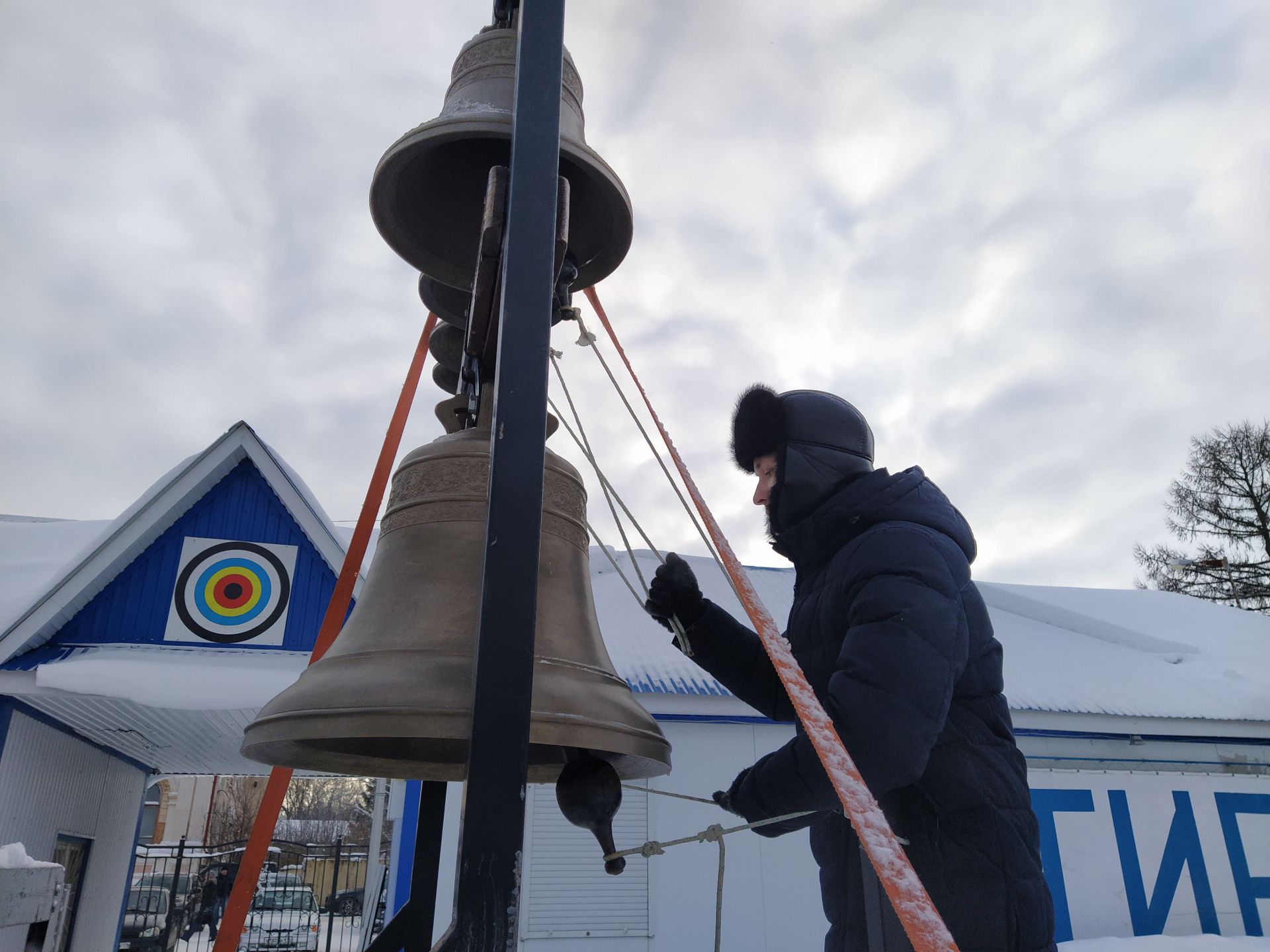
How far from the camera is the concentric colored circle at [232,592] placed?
24.2 feet

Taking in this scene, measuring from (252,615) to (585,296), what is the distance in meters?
6.24

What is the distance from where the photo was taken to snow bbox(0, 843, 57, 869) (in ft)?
5.74

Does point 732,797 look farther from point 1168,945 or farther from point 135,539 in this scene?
point 1168,945

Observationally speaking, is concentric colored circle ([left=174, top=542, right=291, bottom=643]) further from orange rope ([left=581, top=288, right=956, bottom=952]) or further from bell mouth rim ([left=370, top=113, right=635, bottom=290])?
orange rope ([left=581, top=288, right=956, bottom=952])

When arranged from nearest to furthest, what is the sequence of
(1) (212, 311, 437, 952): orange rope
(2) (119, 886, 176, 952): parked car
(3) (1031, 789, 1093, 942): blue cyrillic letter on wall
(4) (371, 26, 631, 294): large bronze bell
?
(4) (371, 26, 631, 294): large bronze bell
(1) (212, 311, 437, 952): orange rope
(3) (1031, 789, 1093, 942): blue cyrillic letter on wall
(2) (119, 886, 176, 952): parked car

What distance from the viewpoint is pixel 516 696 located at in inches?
49.4

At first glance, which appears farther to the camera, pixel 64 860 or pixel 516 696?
pixel 64 860

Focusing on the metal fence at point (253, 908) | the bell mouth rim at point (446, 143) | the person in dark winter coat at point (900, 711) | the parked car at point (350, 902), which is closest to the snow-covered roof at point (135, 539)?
the metal fence at point (253, 908)

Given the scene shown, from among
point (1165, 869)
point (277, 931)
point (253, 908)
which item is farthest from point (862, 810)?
point (253, 908)

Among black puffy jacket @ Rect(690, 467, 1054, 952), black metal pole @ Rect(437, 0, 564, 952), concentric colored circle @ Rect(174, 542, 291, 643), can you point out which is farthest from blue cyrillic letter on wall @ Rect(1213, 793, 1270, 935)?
black metal pole @ Rect(437, 0, 564, 952)

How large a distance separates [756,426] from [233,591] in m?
6.70

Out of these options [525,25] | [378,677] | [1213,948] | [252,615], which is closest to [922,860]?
[378,677]

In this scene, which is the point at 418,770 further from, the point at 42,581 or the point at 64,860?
the point at 64,860

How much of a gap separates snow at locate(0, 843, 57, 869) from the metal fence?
27.8 feet
